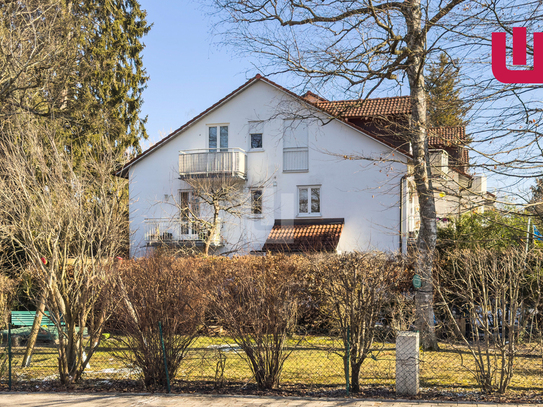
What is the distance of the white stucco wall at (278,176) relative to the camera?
23188mm

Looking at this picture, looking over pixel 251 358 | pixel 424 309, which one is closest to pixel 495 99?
pixel 251 358

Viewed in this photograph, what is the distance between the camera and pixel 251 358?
25.5 feet

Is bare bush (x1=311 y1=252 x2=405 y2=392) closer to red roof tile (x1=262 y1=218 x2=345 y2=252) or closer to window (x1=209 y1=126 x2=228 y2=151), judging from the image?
red roof tile (x1=262 y1=218 x2=345 y2=252)

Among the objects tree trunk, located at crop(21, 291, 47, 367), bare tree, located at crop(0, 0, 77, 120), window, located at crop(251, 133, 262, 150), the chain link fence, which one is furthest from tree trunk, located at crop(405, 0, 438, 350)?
window, located at crop(251, 133, 262, 150)

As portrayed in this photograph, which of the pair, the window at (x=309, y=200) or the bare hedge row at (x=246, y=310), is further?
the window at (x=309, y=200)

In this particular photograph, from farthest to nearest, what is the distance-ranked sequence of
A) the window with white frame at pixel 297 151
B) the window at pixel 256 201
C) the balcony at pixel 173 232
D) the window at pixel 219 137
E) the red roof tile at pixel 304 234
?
the window at pixel 219 137 < the window at pixel 256 201 < the window with white frame at pixel 297 151 < the balcony at pixel 173 232 < the red roof tile at pixel 304 234

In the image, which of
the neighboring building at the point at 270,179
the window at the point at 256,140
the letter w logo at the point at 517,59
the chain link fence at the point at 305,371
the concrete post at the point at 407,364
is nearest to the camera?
the letter w logo at the point at 517,59

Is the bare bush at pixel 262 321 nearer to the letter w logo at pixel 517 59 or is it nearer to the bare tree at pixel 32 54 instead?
the letter w logo at pixel 517 59

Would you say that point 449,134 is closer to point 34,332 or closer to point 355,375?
point 355,375

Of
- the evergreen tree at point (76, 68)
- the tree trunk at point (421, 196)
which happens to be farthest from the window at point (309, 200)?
the tree trunk at point (421, 196)

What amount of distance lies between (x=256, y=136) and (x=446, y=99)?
18.5 m

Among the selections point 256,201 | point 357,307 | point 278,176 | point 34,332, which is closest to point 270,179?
point 278,176

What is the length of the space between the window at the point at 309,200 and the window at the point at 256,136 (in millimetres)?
3126

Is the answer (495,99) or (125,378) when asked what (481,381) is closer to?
(495,99)
